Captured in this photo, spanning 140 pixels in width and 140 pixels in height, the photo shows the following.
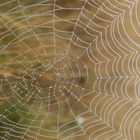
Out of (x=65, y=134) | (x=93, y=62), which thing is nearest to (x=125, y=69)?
(x=93, y=62)

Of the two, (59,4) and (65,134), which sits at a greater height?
(59,4)

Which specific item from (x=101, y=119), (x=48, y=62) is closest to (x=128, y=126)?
(x=101, y=119)

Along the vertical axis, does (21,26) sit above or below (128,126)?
above

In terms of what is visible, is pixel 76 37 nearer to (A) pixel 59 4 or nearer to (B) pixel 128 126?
(A) pixel 59 4

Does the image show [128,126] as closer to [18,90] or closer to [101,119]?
[101,119]

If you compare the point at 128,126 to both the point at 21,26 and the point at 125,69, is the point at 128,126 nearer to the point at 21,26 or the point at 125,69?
the point at 125,69

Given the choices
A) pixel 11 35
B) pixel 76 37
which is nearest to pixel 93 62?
pixel 76 37
